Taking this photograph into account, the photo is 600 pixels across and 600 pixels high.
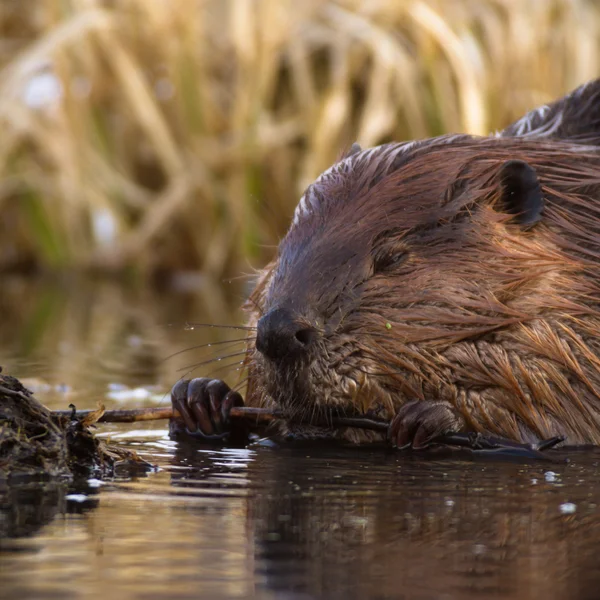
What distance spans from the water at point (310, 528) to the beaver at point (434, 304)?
0.19 metres

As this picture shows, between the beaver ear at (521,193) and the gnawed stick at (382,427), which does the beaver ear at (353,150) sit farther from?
the gnawed stick at (382,427)

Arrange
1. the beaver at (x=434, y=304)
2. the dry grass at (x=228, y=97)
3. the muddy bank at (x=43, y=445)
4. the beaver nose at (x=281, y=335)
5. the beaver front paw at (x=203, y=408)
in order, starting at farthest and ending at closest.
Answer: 1. the dry grass at (x=228, y=97)
2. the beaver front paw at (x=203, y=408)
3. the beaver at (x=434, y=304)
4. the beaver nose at (x=281, y=335)
5. the muddy bank at (x=43, y=445)

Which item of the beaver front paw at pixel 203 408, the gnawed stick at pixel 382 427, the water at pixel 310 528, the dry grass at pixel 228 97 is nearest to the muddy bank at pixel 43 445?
the water at pixel 310 528

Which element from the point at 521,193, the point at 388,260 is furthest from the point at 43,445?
the point at 521,193

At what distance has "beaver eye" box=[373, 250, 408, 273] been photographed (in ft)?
11.1

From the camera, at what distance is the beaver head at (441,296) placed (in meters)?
3.24

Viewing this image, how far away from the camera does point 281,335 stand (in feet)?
10.2

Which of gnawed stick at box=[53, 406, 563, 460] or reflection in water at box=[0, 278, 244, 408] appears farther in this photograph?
reflection in water at box=[0, 278, 244, 408]

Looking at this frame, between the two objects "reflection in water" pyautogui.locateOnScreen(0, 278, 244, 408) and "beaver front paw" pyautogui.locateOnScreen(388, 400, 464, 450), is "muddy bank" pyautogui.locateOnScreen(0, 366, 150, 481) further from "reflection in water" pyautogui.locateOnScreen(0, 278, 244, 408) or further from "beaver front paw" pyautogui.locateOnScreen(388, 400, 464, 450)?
"reflection in water" pyautogui.locateOnScreen(0, 278, 244, 408)

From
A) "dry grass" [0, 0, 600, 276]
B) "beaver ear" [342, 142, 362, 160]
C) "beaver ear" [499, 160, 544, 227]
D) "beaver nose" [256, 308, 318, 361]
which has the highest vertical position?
"dry grass" [0, 0, 600, 276]

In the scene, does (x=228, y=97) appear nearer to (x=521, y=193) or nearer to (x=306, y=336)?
(x=521, y=193)

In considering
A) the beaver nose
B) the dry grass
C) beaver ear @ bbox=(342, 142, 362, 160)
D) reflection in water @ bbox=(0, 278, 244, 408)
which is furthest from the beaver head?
the dry grass

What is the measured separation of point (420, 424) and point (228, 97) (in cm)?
778

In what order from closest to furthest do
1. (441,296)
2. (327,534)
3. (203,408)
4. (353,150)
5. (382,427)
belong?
(327,534)
(382,427)
(441,296)
(203,408)
(353,150)
